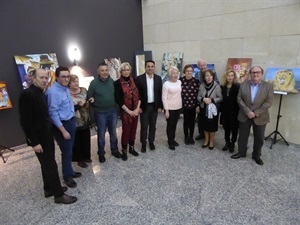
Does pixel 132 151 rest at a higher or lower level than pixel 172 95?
lower

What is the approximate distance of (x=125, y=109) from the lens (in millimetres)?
3023

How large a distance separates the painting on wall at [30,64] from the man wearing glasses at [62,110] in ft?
4.95

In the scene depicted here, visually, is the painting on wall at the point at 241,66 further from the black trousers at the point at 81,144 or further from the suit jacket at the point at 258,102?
the black trousers at the point at 81,144

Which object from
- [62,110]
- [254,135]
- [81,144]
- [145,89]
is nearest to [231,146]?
[254,135]

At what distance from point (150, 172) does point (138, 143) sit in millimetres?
998

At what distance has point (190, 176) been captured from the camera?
280cm

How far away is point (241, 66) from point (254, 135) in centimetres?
143

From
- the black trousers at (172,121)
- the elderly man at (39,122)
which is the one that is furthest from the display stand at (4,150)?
the black trousers at (172,121)

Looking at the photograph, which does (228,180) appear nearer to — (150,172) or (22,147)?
(150,172)

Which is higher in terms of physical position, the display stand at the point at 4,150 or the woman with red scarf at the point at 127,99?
the woman with red scarf at the point at 127,99

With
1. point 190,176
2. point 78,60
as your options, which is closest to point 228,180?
point 190,176

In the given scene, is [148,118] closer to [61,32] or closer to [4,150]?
[61,32]

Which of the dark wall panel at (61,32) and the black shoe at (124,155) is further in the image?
the dark wall panel at (61,32)

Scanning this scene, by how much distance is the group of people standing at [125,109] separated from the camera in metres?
2.12
